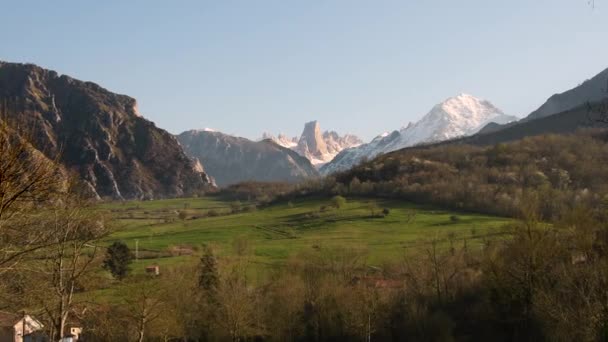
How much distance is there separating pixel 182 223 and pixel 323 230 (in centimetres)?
3308

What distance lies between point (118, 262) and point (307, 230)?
1619 inches

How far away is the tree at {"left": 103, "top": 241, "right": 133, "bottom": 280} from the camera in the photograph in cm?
6731

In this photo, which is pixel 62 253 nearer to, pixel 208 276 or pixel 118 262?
pixel 208 276

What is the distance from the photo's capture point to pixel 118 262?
69.1 m

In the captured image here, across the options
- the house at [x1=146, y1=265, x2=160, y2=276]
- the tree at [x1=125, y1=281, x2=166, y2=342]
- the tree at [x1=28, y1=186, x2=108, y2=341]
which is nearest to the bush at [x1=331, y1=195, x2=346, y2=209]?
the house at [x1=146, y1=265, x2=160, y2=276]

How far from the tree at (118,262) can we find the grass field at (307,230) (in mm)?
3004

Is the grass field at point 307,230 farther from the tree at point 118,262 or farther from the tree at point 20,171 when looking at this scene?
the tree at point 20,171

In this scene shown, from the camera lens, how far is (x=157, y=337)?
5406 cm

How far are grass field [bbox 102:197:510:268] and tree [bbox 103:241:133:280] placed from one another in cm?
300

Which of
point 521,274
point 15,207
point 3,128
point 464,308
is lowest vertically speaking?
point 464,308

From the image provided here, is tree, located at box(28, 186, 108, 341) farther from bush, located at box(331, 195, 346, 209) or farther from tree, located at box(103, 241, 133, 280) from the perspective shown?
bush, located at box(331, 195, 346, 209)

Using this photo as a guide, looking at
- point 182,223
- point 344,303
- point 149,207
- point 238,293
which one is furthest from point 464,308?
point 149,207

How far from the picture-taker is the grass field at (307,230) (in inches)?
3250

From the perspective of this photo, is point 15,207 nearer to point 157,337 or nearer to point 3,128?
point 3,128
